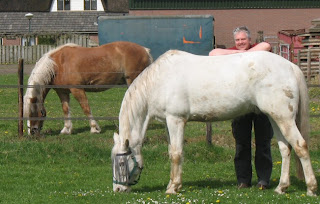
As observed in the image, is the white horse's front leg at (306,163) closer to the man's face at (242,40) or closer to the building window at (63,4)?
the man's face at (242,40)

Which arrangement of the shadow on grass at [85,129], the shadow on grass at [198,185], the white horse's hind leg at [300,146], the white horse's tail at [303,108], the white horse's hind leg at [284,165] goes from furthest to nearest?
the shadow on grass at [85,129] < the shadow on grass at [198,185] < the white horse's hind leg at [284,165] < the white horse's tail at [303,108] < the white horse's hind leg at [300,146]

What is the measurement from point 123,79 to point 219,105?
6980 mm

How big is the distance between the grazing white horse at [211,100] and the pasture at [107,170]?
1.14 ft

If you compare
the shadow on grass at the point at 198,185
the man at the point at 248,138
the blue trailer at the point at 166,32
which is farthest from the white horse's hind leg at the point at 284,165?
the blue trailer at the point at 166,32

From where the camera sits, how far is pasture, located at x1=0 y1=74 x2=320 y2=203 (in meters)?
7.13

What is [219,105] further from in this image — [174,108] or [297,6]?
[297,6]

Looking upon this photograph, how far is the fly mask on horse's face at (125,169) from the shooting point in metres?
7.36

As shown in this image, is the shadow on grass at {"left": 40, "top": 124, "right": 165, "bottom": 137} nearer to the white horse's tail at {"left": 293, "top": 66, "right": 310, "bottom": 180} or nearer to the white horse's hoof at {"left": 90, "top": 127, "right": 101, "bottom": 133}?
the white horse's hoof at {"left": 90, "top": 127, "right": 101, "bottom": 133}

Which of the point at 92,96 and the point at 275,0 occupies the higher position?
the point at 275,0

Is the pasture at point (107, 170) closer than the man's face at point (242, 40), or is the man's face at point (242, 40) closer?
the pasture at point (107, 170)

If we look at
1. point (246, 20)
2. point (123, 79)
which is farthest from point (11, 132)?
point (246, 20)

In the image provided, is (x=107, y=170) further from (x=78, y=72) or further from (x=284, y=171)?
A: (x=78, y=72)

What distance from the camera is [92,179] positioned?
8594mm

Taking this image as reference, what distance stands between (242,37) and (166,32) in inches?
780
